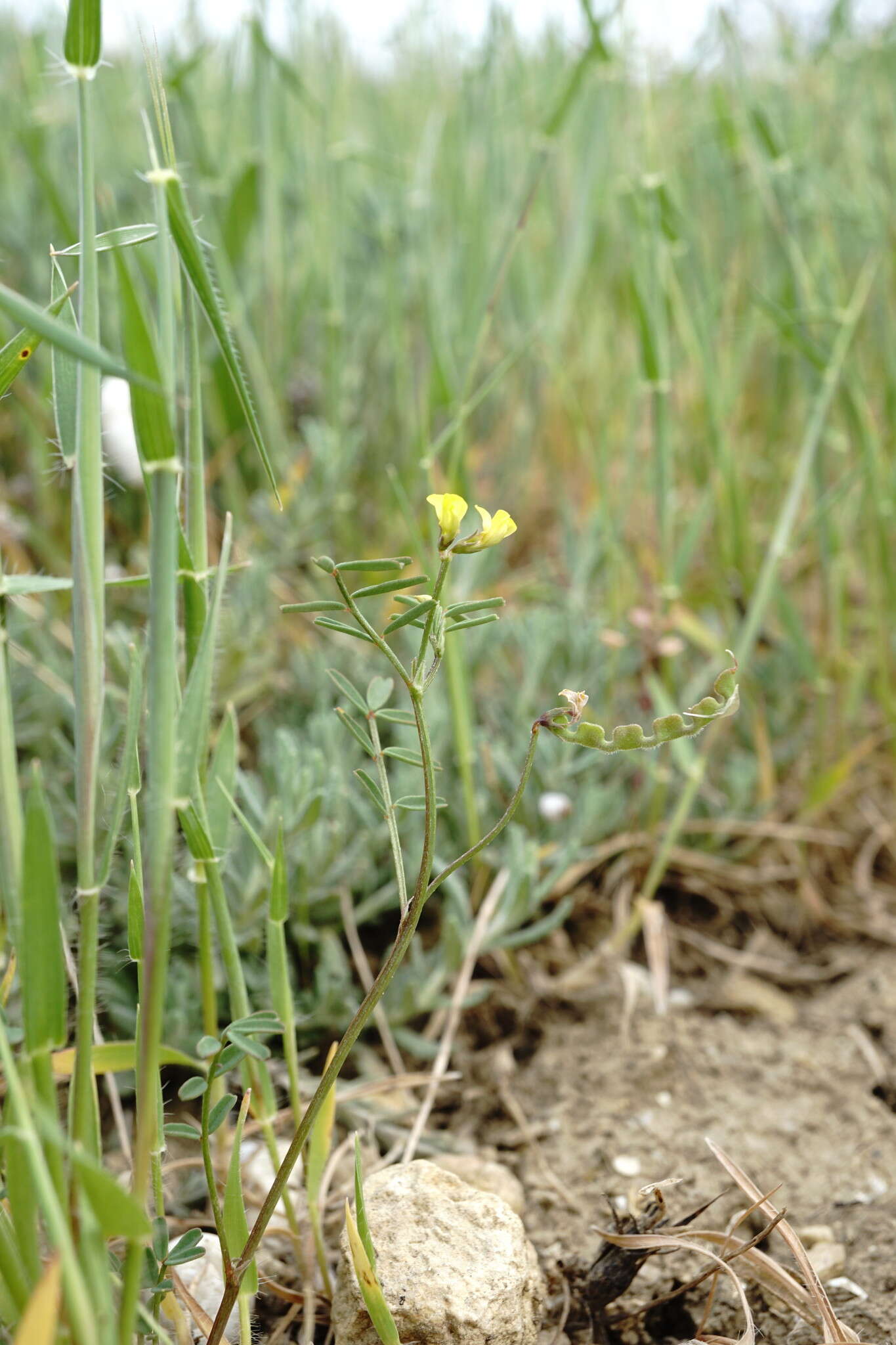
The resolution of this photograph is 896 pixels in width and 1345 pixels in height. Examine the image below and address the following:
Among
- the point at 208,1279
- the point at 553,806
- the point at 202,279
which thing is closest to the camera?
the point at 202,279

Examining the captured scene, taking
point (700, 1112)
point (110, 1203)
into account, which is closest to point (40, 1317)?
point (110, 1203)

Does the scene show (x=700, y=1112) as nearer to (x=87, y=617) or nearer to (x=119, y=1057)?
(x=119, y=1057)

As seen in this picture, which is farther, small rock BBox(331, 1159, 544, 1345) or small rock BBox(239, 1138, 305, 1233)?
small rock BBox(239, 1138, 305, 1233)

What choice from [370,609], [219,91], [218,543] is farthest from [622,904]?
[219,91]

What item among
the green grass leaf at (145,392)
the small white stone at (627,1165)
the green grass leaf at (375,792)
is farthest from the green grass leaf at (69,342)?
the small white stone at (627,1165)

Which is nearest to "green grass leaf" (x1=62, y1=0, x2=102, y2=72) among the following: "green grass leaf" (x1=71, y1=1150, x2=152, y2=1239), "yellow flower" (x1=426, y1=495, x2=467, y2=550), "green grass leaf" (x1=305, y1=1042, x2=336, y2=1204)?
"yellow flower" (x1=426, y1=495, x2=467, y2=550)

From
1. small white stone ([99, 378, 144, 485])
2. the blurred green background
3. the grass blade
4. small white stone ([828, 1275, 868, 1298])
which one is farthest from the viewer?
small white stone ([99, 378, 144, 485])

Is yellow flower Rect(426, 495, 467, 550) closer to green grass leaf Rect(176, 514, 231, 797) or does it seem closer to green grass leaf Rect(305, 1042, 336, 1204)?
green grass leaf Rect(176, 514, 231, 797)
